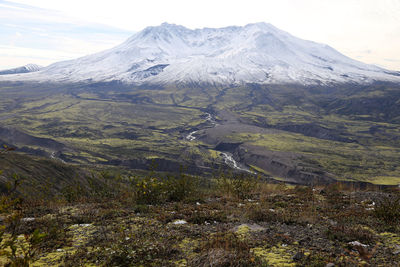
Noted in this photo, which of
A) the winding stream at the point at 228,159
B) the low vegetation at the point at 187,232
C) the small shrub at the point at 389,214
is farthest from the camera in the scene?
the winding stream at the point at 228,159

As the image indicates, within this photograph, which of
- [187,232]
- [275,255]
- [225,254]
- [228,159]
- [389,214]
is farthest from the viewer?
[228,159]

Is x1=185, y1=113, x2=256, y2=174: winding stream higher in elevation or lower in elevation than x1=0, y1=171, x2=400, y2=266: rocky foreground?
lower

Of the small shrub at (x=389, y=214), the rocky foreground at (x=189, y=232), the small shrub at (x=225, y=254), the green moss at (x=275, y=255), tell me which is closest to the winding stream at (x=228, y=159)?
the rocky foreground at (x=189, y=232)

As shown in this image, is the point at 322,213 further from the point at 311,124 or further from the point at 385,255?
the point at 311,124

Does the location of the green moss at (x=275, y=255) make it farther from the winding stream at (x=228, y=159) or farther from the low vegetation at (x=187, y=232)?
the winding stream at (x=228, y=159)

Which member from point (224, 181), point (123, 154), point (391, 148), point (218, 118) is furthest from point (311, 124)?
point (224, 181)

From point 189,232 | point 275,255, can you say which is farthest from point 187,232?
point 275,255

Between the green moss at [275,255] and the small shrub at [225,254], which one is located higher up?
the small shrub at [225,254]

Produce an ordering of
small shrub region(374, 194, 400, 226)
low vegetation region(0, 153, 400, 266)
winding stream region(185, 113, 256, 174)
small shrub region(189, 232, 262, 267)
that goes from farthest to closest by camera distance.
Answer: winding stream region(185, 113, 256, 174) < small shrub region(374, 194, 400, 226) < low vegetation region(0, 153, 400, 266) < small shrub region(189, 232, 262, 267)

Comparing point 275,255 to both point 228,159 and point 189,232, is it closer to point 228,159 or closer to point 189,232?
point 189,232

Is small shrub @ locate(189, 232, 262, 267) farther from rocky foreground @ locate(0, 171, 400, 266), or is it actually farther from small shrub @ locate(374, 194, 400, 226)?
small shrub @ locate(374, 194, 400, 226)

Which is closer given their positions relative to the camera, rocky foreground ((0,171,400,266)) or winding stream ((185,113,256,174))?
rocky foreground ((0,171,400,266))

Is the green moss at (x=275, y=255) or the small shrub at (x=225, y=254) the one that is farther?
the green moss at (x=275, y=255)

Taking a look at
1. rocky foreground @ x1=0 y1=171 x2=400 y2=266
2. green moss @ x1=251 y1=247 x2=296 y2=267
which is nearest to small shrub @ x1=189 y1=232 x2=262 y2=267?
rocky foreground @ x1=0 y1=171 x2=400 y2=266
